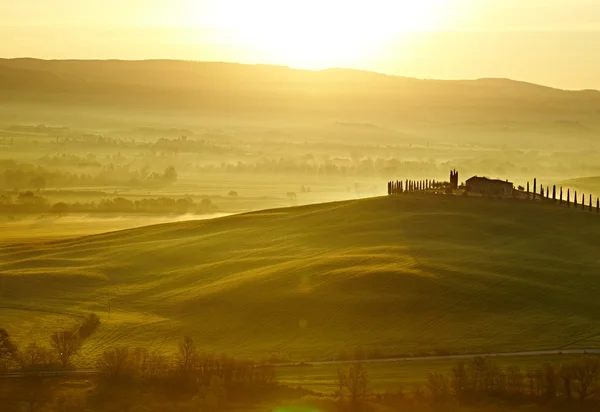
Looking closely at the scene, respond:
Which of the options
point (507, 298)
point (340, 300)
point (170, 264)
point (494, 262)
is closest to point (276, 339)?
point (340, 300)

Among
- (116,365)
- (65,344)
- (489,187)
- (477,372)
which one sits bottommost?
(65,344)

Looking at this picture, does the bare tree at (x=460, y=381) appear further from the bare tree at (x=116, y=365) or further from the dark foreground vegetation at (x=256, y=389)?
the bare tree at (x=116, y=365)

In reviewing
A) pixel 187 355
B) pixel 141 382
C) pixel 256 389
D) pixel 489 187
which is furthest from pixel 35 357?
pixel 489 187

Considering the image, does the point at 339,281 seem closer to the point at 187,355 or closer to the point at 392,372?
the point at 392,372

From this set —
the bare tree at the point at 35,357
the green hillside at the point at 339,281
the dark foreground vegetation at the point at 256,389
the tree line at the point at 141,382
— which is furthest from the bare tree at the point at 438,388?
the bare tree at the point at 35,357

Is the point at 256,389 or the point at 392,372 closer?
the point at 256,389

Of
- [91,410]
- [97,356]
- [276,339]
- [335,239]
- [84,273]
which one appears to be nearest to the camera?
[91,410]

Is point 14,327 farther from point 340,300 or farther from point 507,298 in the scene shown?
point 507,298
